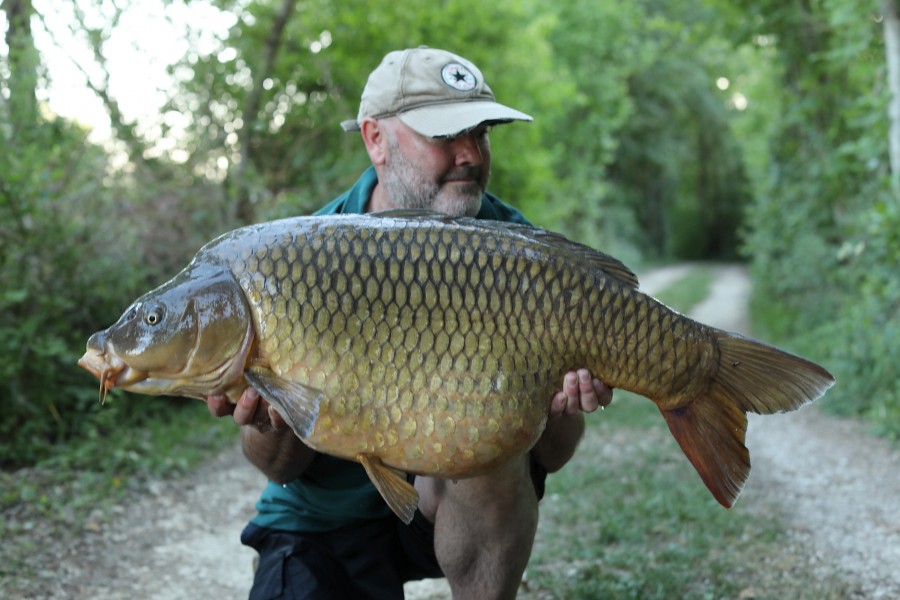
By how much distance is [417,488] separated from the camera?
2256 millimetres

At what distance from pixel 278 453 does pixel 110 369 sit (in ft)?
1.70

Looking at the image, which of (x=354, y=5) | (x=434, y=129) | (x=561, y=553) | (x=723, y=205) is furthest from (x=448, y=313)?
(x=723, y=205)

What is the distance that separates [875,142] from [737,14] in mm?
2714

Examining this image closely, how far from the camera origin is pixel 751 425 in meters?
5.43

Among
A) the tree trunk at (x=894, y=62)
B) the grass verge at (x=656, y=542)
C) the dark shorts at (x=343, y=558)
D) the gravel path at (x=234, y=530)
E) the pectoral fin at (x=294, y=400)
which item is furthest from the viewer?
the tree trunk at (x=894, y=62)

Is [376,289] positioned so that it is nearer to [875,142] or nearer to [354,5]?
[875,142]

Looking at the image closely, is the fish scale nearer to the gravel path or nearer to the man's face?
the man's face

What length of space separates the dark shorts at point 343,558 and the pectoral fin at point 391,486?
1.91 ft

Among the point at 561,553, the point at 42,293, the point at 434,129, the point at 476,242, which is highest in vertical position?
the point at 434,129

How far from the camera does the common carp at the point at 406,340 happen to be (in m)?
1.61

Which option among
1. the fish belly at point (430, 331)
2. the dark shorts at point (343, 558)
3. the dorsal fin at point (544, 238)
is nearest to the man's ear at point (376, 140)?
the dorsal fin at point (544, 238)

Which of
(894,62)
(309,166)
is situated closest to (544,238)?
(894,62)

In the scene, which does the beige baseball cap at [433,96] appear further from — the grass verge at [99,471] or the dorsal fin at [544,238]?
the grass verge at [99,471]

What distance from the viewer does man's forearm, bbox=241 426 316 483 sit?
2.01 meters
